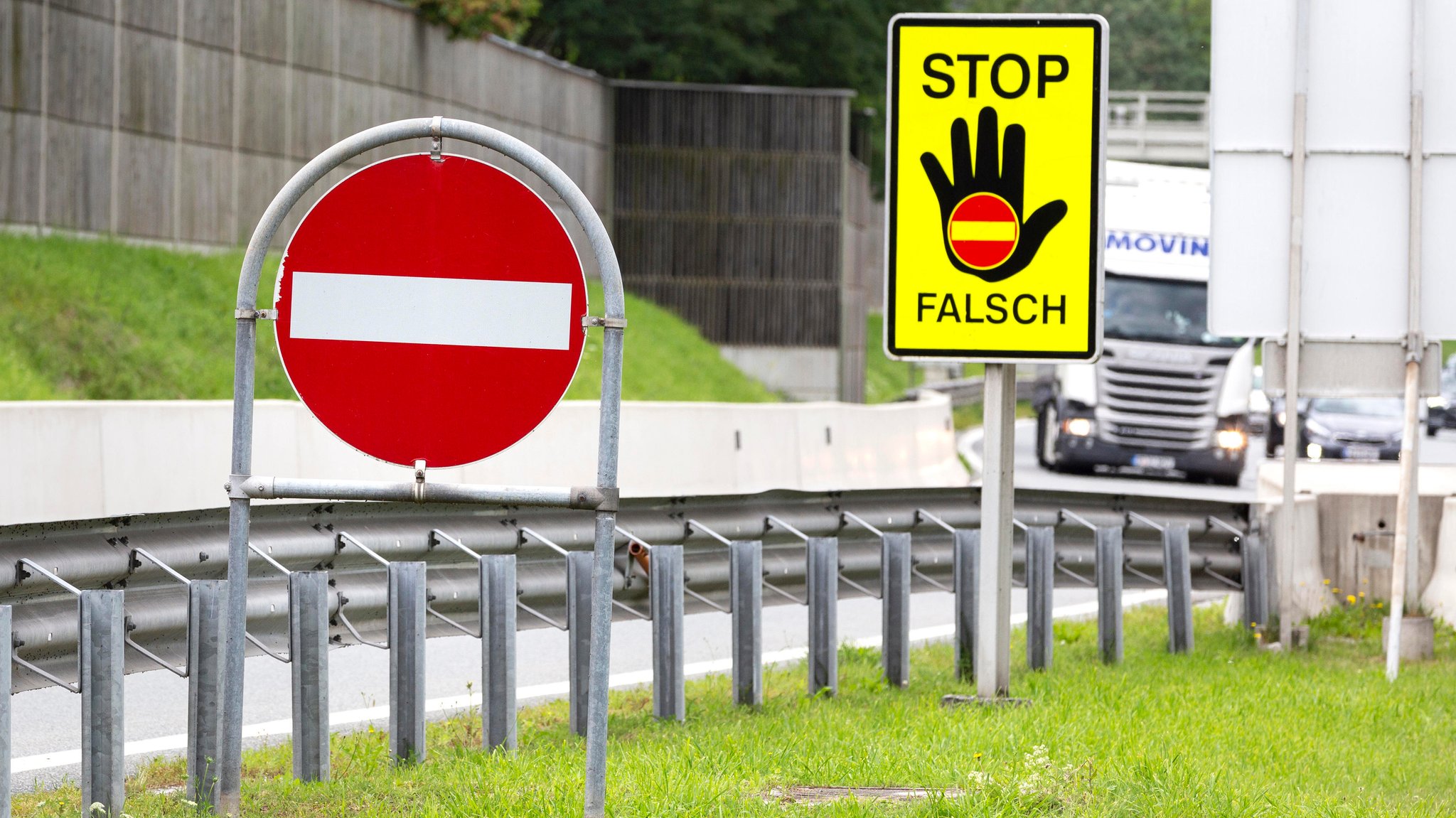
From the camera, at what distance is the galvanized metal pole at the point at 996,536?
7910mm

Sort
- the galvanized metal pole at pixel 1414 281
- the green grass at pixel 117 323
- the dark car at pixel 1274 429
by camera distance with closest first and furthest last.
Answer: the galvanized metal pole at pixel 1414 281, the green grass at pixel 117 323, the dark car at pixel 1274 429

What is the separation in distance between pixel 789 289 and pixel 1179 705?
3168 centimetres

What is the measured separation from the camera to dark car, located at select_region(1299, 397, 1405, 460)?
2920 cm

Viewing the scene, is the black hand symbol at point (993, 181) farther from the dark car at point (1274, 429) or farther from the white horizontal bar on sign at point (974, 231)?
the dark car at point (1274, 429)

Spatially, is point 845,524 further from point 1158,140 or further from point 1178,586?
point 1158,140

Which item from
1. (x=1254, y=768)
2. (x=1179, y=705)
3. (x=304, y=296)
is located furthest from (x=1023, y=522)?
(x=304, y=296)

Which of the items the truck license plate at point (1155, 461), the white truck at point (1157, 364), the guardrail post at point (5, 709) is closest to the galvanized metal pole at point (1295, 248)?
the guardrail post at point (5, 709)

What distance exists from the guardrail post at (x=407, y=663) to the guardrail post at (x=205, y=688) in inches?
35.2

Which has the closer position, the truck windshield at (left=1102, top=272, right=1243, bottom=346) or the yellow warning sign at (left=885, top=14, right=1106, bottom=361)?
the yellow warning sign at (left=885, top=14, right=1106, bottom=361)

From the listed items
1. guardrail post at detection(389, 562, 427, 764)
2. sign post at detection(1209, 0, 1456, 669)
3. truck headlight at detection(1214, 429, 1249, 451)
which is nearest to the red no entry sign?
guardrail post at detection(389, 562, 427, 764)

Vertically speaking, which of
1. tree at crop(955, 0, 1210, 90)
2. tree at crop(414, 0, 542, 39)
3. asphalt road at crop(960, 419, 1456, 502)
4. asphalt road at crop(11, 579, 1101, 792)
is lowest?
asphalt road at crop(11, 579, 1101, 792)

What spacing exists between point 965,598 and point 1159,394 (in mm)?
16832

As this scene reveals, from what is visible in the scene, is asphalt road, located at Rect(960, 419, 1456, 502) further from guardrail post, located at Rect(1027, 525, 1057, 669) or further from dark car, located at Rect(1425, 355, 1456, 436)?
guardrail post, located at Rect(1027, 525, 1057, 669)

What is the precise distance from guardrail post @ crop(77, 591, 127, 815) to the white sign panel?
6482mm
